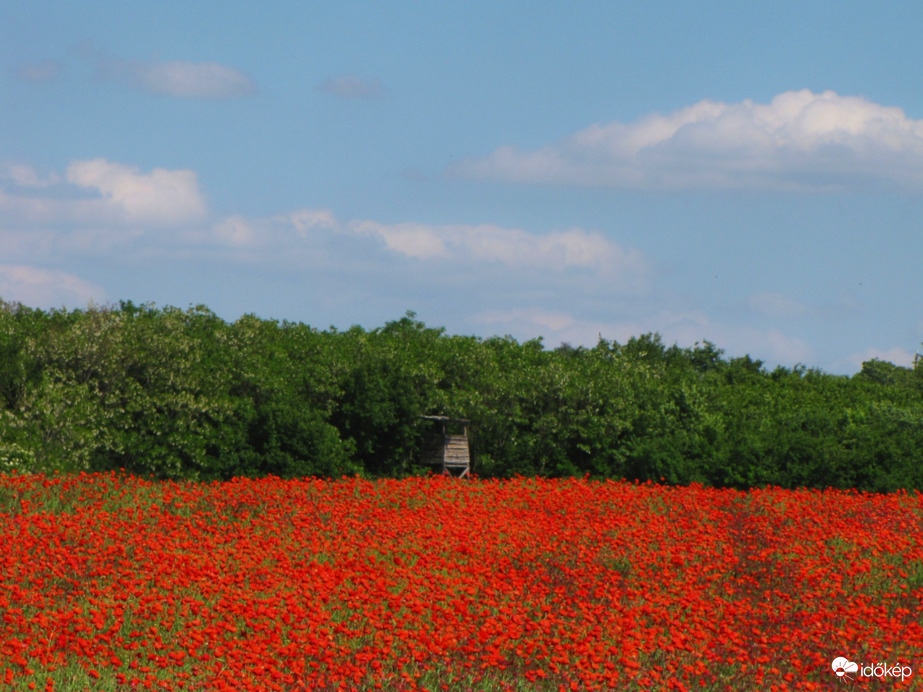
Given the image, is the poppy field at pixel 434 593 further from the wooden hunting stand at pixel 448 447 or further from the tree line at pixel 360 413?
the wooden hunting stand at pixel 448 447

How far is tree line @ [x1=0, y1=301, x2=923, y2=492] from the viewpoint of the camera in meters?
24.1

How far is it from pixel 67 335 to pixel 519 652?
756 inches

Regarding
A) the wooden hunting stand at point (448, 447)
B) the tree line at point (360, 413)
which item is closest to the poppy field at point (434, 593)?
the tree line at point (360, 413)

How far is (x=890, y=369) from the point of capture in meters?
67.8

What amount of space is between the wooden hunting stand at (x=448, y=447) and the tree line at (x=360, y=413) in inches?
15.4

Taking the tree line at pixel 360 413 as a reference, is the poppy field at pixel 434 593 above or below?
below

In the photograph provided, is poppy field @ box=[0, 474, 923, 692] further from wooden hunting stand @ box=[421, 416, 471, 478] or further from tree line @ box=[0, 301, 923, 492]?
wooden hunting stand @ box=[421, 416, 471, 478]

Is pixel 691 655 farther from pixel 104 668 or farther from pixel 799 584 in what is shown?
pixel 104 668

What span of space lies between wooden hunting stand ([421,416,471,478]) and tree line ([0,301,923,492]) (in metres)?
0.39

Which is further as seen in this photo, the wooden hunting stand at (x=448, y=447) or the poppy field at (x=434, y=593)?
the wooden hunting stand at (x=448, y=447)

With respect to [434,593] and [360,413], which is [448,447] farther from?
[434,593]

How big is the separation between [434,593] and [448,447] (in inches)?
643

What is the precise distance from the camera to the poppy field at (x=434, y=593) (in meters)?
8.77

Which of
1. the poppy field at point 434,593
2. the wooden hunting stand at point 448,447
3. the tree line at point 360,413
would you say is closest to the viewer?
the poppy field at point 434,593
